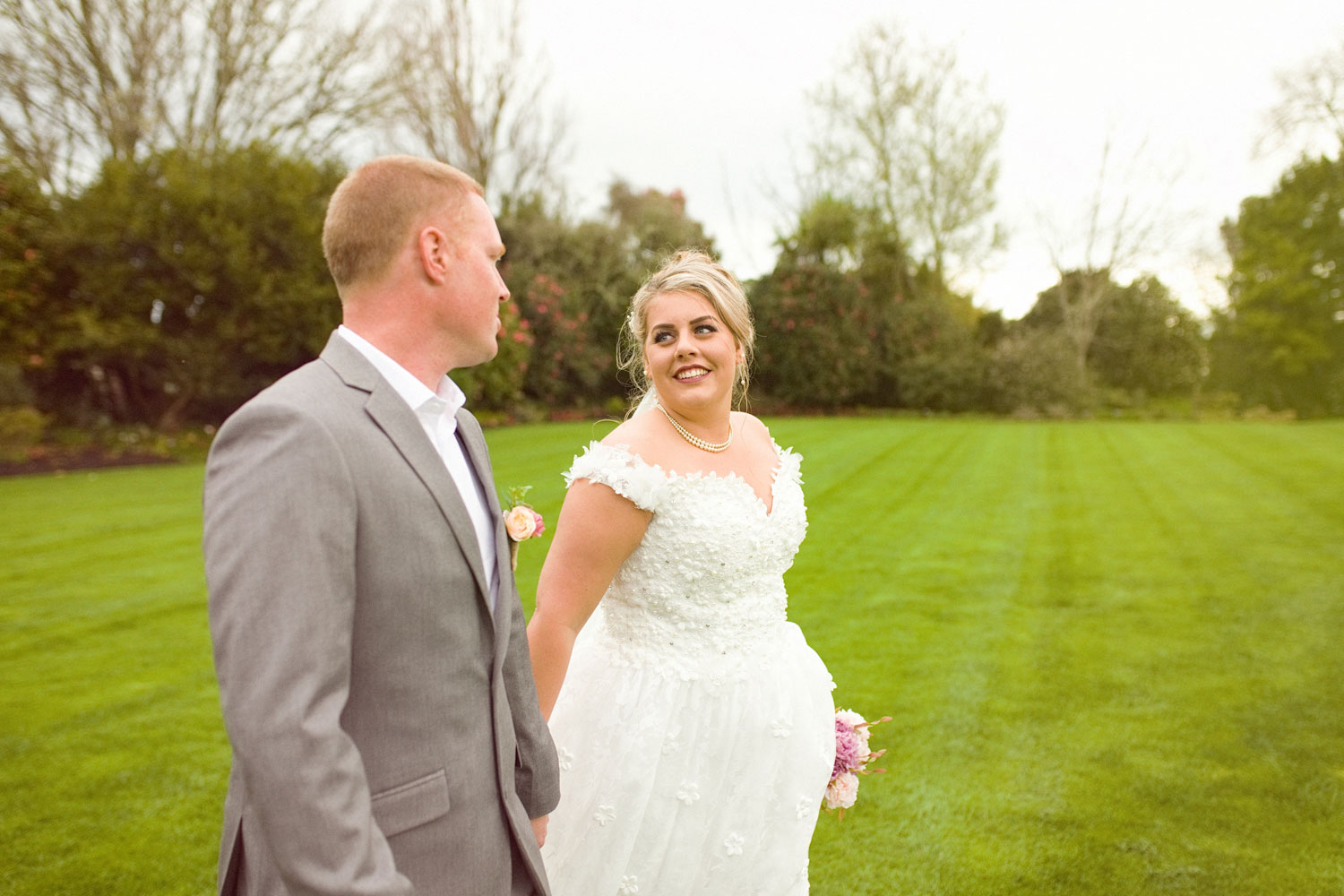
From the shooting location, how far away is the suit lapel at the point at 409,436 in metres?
1.32

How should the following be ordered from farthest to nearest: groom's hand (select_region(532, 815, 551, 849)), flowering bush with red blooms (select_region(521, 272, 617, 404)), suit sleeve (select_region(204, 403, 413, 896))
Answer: flowering bush with red blooms (select_region(521, 272, 617, 404))
groom's hand (select_region(532, 815, 551, 849))
suit sleeve (select_region(204, 403, 413, 896))

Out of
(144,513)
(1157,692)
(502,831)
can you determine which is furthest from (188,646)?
(1157,692)

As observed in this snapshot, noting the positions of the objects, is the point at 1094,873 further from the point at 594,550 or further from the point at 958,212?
the point at 958,212

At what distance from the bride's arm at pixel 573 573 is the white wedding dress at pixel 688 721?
55 mm

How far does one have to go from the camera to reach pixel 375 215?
1.37m

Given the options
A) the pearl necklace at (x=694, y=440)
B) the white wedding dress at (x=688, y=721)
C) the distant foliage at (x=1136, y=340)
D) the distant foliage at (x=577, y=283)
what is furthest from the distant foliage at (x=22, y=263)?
the distant foliage at (x=1136, y=340)

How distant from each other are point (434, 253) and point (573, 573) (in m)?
1.01

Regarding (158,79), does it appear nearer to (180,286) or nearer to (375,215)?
(180,286)

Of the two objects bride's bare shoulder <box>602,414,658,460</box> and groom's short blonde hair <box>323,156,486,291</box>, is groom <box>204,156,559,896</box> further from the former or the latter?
bride's bare shoulder <box>602,414,658,460</box>

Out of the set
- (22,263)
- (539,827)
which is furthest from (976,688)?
(22,263)

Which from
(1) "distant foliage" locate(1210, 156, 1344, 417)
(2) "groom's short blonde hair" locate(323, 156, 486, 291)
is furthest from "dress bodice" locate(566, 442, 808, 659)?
(1) "distant foliage" locate(1210, 156, 1344, 417)

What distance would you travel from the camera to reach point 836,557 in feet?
25.3

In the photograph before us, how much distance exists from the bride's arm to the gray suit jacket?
1.62 ft

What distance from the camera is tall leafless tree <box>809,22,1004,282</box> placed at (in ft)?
85.4
